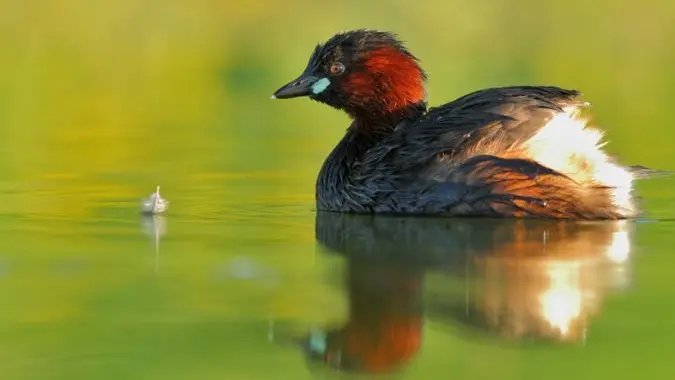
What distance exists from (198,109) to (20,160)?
4.57 meters

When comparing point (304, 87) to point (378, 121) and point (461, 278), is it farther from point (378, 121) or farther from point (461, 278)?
point (461, 278)

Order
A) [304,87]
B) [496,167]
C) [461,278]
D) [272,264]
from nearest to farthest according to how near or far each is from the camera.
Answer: [461,278] → [272,264] → [496,167] → [304,87]

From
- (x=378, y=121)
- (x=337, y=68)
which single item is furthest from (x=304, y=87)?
(x=378, y=121)

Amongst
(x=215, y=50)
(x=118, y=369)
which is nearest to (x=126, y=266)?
(x=118, y=369)

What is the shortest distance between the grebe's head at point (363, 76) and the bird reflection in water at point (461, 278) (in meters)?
1.08

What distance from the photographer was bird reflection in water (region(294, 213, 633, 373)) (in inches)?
211

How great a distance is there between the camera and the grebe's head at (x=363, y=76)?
30.5ft

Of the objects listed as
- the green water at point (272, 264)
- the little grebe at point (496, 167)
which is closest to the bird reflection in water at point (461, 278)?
the green water at point (272, 264)

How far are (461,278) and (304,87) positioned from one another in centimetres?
315

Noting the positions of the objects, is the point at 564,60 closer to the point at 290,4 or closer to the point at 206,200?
the point at 290,4

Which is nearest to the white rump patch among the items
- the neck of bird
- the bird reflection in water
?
the bird reflection in water

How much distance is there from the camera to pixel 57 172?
1040 centimetres

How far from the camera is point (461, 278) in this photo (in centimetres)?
641

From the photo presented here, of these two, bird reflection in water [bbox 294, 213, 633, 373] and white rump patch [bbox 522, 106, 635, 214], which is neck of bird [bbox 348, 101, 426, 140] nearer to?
bird reflection in water [bbox 294, 213, 633, 373]
